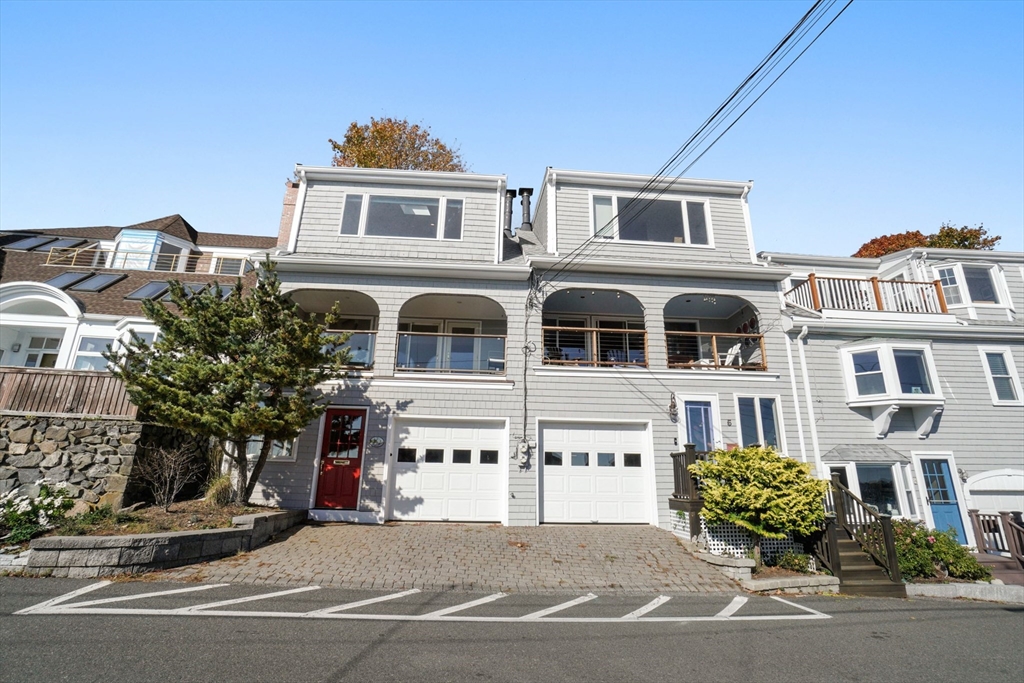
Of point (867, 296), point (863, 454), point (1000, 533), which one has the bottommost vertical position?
point (1000, 533)

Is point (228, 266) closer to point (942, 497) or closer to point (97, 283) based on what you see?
point (97, 283)

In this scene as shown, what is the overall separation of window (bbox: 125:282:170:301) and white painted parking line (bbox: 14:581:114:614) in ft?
40.9

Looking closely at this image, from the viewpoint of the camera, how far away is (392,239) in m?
12.9

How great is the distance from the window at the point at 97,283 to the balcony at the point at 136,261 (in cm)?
183

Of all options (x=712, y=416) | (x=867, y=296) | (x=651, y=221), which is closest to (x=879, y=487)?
(x=712, y=416)

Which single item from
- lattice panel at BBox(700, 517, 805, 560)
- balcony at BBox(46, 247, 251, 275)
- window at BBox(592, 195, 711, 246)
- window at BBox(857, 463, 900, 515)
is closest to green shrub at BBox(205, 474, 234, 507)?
lattice panel at BBox(700, 517, 805, 560)

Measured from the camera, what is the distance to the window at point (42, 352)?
600 inches

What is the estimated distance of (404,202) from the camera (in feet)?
43.6

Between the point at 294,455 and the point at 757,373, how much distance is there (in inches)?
470

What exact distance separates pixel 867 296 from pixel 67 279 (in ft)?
91.0

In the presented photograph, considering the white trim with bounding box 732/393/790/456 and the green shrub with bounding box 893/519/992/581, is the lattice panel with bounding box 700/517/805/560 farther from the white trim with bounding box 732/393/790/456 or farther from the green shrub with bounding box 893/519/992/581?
the white trim with bounding box 732/393/790/456

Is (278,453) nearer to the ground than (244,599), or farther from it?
farther from it

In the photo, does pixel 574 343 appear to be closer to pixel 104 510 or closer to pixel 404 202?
pixel 404 202

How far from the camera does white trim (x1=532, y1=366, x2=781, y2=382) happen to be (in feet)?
39.0
